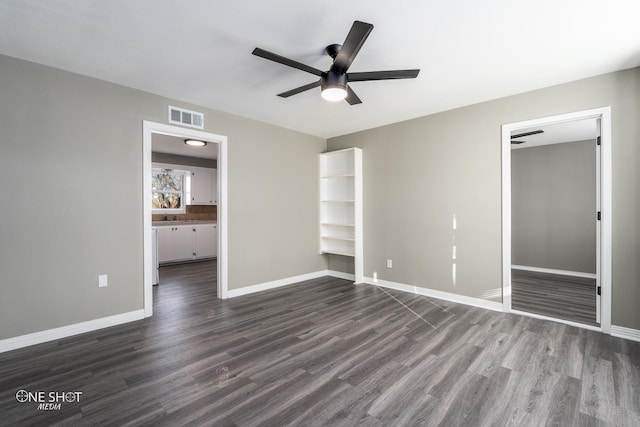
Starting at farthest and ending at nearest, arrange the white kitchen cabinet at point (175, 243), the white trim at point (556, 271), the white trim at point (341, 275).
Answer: the white kitchen cabinet at point (175, 243)
the white trim at point (556, 271)
the white trim at point (341, 275)

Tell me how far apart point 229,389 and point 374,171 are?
12.5ft

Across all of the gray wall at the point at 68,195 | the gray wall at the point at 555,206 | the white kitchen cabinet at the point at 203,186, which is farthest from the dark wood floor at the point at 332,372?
the white kitchen cabinet at the point at 203,186

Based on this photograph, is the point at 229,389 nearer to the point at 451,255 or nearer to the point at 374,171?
the point at 451,255

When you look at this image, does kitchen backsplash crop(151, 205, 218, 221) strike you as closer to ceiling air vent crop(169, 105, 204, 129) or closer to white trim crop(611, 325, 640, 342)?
ceiling air vent crop(169, 105, 204, 129)

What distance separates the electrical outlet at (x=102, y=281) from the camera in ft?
10.2

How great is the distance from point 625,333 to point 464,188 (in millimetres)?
2117

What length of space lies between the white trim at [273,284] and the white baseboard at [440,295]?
3.12 ft

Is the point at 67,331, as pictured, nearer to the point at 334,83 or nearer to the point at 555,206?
the point at 334,83

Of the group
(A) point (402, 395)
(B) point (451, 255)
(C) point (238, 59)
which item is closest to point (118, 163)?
(C) point (238, 59)

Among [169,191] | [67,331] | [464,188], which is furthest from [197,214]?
[464,188]

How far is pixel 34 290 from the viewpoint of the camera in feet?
8.98

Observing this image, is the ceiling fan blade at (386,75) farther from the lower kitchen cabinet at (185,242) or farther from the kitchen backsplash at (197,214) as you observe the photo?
the kitchen backsplash at (197,214)

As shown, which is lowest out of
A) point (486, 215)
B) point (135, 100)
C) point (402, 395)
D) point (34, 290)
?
point (402, 395)

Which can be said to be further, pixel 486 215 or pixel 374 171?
pixel 374 171
